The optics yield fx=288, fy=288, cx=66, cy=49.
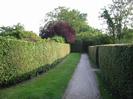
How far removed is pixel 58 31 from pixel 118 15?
13.8 meters

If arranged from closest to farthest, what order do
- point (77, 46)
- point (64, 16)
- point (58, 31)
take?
point (58, 31) < point (77, 46) < point (64, 16)

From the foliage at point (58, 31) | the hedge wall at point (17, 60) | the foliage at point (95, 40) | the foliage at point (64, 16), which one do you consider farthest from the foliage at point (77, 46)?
the hedge wall at point (17, 60)

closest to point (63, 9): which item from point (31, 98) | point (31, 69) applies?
point (31, 69)

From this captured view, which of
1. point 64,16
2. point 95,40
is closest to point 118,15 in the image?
point 95,40

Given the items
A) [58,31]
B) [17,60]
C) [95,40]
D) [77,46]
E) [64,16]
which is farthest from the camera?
[64,16]

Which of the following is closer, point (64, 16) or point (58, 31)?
point (58, 31)

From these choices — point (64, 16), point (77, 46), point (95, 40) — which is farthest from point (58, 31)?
point (64, 16)

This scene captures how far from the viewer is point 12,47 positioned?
45.6 ft

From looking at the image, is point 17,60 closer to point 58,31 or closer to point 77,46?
point 58,31

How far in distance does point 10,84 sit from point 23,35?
44.5ft

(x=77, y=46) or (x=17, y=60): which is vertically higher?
(x=17, y=60)

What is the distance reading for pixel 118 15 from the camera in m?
62.6

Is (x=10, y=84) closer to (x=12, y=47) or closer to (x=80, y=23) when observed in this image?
(x=12, y=47)

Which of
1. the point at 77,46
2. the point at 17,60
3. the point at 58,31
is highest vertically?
the point at 58,31
